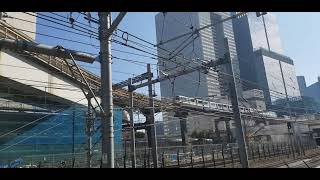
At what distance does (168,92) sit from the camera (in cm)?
3027

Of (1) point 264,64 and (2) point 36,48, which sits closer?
(2) point 36,48

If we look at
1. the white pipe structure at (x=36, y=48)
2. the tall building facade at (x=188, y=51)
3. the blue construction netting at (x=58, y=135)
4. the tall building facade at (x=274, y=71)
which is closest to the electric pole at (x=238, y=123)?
the tall building facade at (x=188, y=51)

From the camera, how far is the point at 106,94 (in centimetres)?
1048

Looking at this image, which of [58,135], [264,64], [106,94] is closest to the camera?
[106,94]

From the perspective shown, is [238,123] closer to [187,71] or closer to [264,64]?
[187,71]

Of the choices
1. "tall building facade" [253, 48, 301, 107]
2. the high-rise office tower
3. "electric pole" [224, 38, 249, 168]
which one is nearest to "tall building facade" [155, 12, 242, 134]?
the high-rise office tower

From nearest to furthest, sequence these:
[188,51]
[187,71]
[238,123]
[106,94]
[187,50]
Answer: [106,94]
[238,123]
[187,71]
[188,51]
[187,50]

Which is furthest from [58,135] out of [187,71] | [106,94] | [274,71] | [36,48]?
[274,71]

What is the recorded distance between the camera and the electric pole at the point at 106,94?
1005cm

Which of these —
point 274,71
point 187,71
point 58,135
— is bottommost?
point 58,135

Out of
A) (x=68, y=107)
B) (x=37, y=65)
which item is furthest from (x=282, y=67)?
(x=37, y=65)

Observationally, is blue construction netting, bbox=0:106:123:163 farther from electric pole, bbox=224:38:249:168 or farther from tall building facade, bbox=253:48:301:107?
tall building facade, bbox=253:48:301:107

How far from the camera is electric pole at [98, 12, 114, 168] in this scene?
33.0ft
